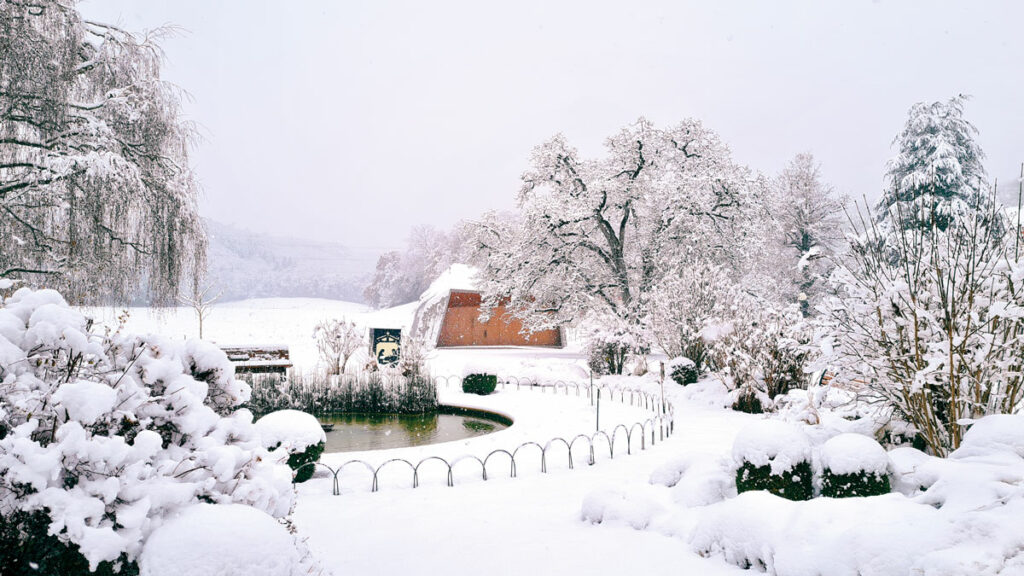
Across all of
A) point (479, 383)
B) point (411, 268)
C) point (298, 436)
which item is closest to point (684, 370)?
point (479, 383)

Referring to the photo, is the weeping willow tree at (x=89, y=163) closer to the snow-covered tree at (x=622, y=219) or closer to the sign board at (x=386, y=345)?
the sign board at (x=386, y=345)

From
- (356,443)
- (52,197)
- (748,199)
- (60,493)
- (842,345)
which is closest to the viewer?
(60,493)

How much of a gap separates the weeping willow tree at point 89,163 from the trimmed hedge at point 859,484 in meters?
8.37

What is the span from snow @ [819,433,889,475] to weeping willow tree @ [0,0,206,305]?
830 cm

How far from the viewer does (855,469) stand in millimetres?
3930

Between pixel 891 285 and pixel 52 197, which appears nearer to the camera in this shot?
pixel 891 285

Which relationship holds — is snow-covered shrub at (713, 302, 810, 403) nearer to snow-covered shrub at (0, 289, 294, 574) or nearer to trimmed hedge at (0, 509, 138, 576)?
snow-covered shrub at (0, 289, 294, 574)

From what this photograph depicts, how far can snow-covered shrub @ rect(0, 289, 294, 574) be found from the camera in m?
1.84

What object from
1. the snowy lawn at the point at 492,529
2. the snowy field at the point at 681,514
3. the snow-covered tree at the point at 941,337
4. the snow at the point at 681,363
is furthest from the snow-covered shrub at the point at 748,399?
the snow-covered tree at the point at 941,337

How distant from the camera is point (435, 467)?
20.9ft

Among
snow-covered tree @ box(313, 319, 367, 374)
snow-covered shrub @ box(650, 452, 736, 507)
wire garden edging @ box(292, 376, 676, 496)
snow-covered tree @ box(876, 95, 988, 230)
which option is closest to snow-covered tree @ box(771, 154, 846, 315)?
snow-covered tree @ box(876, 95, 988, 230)

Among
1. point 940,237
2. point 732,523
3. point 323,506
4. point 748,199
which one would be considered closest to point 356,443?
point 323,506

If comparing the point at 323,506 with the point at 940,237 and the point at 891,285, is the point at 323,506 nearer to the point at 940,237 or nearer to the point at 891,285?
the point at 891,285

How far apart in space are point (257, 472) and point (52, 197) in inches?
271
